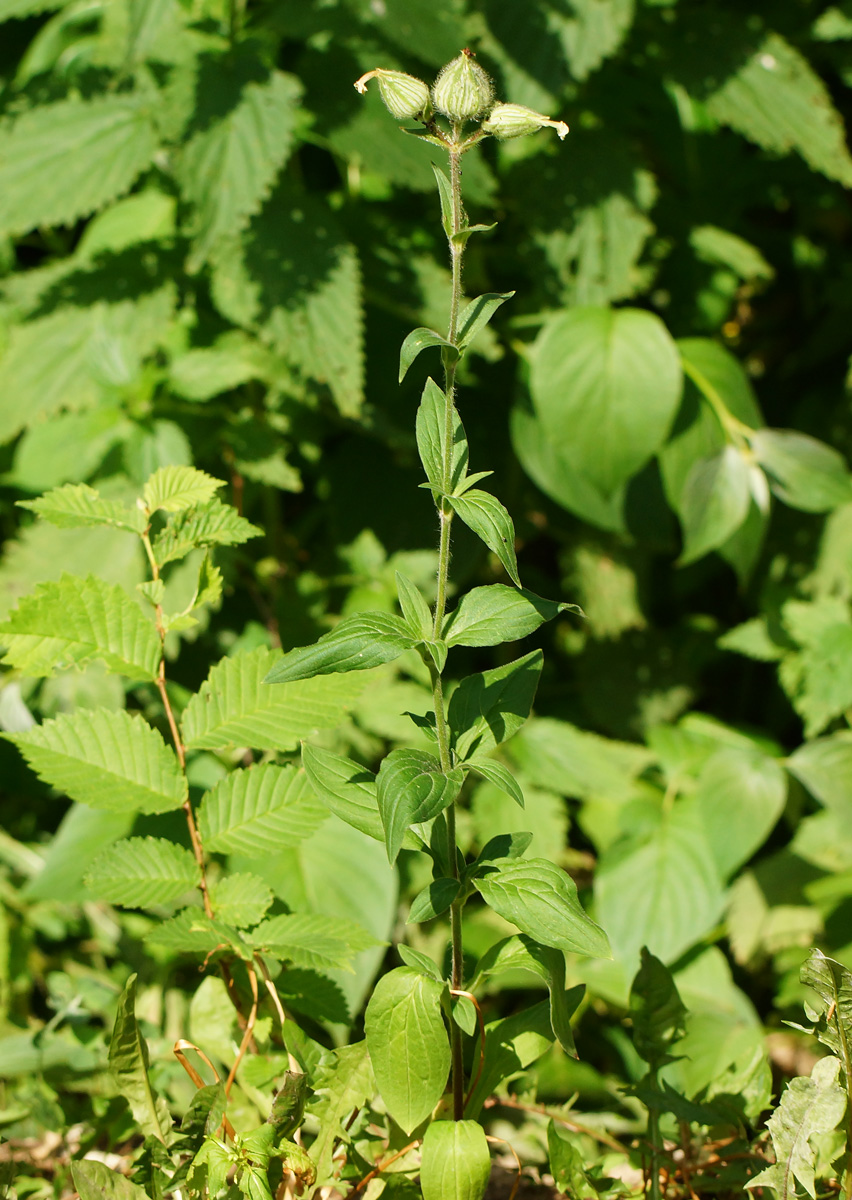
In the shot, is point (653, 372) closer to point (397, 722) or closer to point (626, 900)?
point (397, 722)

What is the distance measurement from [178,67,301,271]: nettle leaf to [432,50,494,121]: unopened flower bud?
0.84m

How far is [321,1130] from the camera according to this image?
683mm

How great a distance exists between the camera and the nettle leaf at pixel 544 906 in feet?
1.88

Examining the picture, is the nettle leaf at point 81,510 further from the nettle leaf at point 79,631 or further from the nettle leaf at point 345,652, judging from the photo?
the nettle leaf at point 345,652

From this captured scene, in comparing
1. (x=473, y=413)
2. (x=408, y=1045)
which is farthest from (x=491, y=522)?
(x=473, y=413)

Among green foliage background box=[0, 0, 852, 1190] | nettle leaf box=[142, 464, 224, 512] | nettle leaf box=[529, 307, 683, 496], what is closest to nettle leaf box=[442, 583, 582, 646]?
nettle leaf box=[142, 464, 224, 512]

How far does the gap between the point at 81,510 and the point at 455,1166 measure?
0.53 meters

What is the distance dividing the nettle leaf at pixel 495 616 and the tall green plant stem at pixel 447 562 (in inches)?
0.6

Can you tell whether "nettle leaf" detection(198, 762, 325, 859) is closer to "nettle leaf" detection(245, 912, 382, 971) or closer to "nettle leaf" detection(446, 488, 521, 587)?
"nettle leaf" detection(245, 912, 382, 971)

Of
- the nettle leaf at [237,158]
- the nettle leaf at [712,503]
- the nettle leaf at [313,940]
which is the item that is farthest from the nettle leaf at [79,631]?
the nettle leaf at [712,503]

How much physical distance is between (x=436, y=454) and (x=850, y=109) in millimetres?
2109

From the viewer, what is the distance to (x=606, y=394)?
5.40 ft

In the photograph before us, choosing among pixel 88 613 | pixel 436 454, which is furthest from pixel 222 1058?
pixel 436 454

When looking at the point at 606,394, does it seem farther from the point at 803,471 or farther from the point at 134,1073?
the point at 134,1073
